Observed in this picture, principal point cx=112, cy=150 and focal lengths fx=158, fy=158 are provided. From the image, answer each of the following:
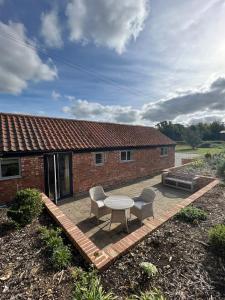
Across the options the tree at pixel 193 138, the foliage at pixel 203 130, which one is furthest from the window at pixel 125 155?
the foliage at pixel 203 130

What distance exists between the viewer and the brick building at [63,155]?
673 cm

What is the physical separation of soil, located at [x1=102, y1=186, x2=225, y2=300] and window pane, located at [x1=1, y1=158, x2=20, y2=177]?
5767 mm

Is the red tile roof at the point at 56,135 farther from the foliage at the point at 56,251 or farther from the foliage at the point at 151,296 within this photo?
the foliage at the point at 151,296

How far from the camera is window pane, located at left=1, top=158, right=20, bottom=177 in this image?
648cm

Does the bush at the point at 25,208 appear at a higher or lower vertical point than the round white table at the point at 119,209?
higher

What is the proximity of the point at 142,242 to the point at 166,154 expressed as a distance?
13.1 meters

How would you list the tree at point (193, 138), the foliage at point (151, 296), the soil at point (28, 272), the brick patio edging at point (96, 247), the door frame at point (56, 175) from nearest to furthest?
the foliage at point (151, 296), the soil at point (28, 272), the brick patio edging at point (96, 247), the door frame at point (56, 175), the tree at point (193, 138)

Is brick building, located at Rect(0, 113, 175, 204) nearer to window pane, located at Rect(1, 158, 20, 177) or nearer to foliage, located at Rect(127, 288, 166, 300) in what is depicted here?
window pane, located at Rect(1, 158, 20, 177)

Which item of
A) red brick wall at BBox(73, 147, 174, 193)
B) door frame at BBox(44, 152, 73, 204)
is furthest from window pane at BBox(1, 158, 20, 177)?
red brick wall at BBox(73, 147, 174, 193)

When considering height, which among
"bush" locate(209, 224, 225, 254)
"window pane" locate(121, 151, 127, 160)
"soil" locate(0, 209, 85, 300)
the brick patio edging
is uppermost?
"window pane" locate(121, 151, 127, 160)

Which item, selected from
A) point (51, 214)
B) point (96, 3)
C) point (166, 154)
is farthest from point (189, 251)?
point (166, 154)

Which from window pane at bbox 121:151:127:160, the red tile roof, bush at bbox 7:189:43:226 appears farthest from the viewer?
window pane at bbox 121:151:127:160

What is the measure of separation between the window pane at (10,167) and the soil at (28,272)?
11.0 ft

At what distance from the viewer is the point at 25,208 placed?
4.21 metres
